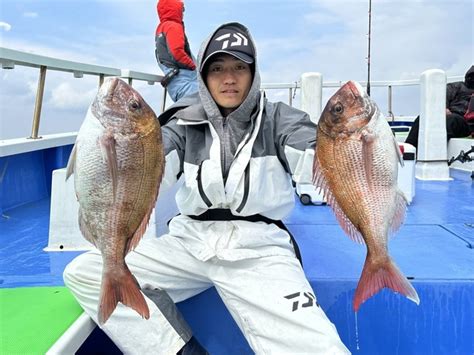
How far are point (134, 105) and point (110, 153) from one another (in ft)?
0.68

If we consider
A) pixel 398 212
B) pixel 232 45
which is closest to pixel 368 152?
pixel 398 212

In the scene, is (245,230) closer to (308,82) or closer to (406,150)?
(406,150)

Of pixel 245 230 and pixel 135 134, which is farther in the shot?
pixel 245 230

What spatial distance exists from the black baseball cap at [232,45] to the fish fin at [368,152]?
0.82 m

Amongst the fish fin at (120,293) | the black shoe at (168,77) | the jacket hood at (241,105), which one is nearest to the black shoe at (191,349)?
the fish fin at (120,293)

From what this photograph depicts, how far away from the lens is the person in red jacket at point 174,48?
5.24 m

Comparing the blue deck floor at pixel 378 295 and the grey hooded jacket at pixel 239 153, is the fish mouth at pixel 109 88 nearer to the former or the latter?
the grey hooded jacket at pixel 239 153

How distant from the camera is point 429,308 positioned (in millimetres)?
2145

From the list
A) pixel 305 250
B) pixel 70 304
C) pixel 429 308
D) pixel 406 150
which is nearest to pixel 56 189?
pixel 70 304

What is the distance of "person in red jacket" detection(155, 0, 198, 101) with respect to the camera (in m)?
Answer: 5.24

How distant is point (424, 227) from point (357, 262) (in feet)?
3.23

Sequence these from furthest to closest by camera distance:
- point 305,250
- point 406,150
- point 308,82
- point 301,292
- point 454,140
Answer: point 454,140 → point 308,82 → point 406,150 → point 305,250 → point 301,292

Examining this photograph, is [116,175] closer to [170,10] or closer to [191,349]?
[191,349]

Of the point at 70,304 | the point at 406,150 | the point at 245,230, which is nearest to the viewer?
the point at 70,304
